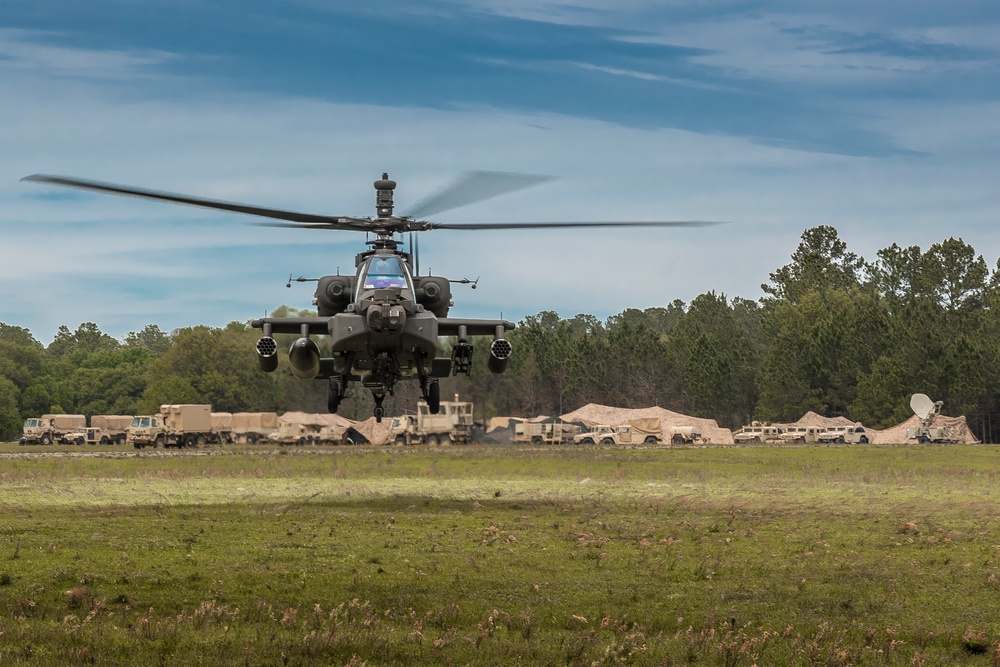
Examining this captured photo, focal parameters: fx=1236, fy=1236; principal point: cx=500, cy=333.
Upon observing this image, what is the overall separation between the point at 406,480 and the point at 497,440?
1918 inches

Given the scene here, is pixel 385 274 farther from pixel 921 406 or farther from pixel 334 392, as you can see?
pixel 921 406

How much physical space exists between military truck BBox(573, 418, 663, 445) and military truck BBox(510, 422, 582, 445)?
1.15 meters

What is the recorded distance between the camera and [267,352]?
31938mm

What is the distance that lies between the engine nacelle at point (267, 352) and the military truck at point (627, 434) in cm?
6278

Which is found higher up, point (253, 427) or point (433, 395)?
Answer: point (433, 395)

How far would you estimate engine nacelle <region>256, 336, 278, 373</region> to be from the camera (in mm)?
31734

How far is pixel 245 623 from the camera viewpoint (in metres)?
14.6

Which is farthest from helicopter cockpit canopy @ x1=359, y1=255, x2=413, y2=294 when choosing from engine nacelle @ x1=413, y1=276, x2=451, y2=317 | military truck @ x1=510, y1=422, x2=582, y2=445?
military truck @ x1=510, y1=422, x2=582, y2=445

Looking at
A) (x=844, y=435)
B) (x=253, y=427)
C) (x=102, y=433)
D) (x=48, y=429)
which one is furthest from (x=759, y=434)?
(x=48, y=429)

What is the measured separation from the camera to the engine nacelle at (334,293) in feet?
110

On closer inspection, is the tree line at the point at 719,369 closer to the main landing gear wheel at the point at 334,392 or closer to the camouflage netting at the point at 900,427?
the camouflage netting at the point at 900,427

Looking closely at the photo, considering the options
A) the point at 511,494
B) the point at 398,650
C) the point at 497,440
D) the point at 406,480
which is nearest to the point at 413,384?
the point at 497,440

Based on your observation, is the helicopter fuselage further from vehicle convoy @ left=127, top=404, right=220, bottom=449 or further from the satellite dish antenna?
the satellite dish antenna

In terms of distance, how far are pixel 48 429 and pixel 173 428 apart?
19709mm
